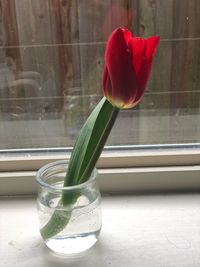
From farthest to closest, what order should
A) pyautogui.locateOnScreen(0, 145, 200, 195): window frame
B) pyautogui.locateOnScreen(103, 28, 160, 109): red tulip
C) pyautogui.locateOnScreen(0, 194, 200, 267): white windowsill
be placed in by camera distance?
pyautogui.locateOnScreen(0, 145, 200, 195): window frame, pyautogui.locateOnScreen(0, 194, 200, 267): white windowsill, pyautogui.locateOnScreen(103, 28, 160, 109): red tulip

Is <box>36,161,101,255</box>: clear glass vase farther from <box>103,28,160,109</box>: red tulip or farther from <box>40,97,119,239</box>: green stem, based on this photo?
<box>103,28,160,109</box>: red tulip

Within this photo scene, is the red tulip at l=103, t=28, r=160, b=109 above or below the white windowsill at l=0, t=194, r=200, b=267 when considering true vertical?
above

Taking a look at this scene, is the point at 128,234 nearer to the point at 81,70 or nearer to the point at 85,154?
the point at 85,154

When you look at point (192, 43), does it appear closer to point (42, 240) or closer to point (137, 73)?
point (137, 73)

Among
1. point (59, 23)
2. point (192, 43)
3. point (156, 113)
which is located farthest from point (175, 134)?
point (59, 23)

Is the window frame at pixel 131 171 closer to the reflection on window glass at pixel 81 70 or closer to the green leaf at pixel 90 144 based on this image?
the reflection on window glass at pixel 81 70

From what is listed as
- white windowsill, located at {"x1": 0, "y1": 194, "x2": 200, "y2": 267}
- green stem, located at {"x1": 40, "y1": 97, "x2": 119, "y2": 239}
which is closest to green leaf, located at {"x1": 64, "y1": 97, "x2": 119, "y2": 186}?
green stem, located at {"x1": 40, "y1": 97, "x2": 119, "y2": 239}

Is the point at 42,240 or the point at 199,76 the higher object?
the point at 199,76

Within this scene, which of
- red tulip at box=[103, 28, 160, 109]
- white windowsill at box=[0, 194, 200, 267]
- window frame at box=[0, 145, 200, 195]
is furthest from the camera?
window frame at box=[0, 145, 200, 195]
